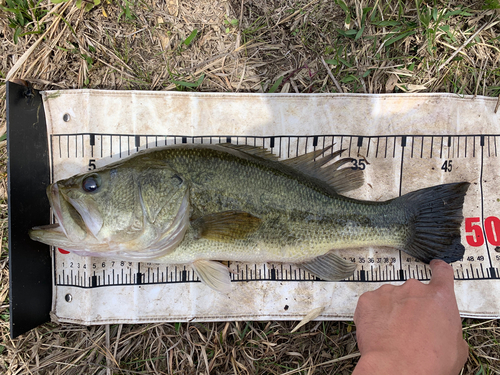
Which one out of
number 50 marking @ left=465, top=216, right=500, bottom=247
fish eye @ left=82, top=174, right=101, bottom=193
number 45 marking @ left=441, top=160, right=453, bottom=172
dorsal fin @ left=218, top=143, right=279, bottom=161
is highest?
dorsal fin @ left=218, top=143, right=279, bottom=161

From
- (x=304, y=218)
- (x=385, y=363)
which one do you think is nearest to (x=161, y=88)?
(x=304, y=218)

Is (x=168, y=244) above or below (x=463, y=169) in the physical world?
below

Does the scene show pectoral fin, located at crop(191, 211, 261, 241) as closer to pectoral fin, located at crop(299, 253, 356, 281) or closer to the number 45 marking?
pectoral fin, located at crop(299, 253, 356, 281)

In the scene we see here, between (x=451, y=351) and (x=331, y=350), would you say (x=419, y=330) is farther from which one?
(x=331, y=350)

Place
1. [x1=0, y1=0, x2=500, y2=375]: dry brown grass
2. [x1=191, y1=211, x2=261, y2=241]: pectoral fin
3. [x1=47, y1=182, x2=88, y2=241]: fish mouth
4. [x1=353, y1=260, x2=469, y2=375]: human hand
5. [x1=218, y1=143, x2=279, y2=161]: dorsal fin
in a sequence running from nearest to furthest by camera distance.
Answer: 1. [x1=353, y1=260, x2=469, y2=375]: human hand
2. [x1=47, y1=182, x2=88, y2=241]: fish mouth
3. [x1=191, y1=211, x2=261, y2=241]: pectoral fin
4. [x1=218, y1=143, x2=279, y2=161]: dorsal fin
5. [x1=0, y1=0, x2=500, y2=375]: dry brown grass

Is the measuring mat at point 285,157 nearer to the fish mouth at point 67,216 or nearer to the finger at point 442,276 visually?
the finger at point 442,276

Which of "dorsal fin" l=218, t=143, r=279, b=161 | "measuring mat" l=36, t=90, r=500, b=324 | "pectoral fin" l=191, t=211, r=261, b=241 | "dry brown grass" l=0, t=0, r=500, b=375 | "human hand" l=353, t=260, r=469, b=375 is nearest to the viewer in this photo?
"human hand" l=353, t=260, r=469, b=375

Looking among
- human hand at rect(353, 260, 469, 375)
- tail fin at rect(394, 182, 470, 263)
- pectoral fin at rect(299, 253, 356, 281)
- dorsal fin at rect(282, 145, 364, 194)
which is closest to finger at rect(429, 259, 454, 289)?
human hand at rect(353, 260, 469, 375)

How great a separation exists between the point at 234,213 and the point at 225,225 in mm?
114

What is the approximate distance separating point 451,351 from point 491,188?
5.23 feet

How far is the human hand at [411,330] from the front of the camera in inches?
77.7

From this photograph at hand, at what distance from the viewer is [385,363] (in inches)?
77.3

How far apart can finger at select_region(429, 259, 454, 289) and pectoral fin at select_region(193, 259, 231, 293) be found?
1595 mm

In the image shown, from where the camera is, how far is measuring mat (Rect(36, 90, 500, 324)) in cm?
282
